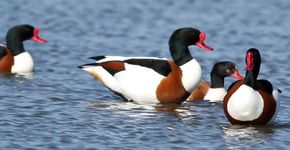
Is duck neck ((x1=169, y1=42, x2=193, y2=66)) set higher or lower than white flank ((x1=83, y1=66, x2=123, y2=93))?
higher

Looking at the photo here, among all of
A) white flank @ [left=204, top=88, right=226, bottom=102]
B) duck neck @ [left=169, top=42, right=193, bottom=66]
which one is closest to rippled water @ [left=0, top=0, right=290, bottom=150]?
white flank @ [left=204, top=88, right=226, bottom=102]

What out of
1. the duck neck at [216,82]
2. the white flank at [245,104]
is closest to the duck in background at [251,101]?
the white flank at [245,104]

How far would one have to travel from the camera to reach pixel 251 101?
12.1 metres

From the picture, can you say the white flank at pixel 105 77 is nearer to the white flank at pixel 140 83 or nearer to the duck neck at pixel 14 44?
the white flank at pixel 140 83

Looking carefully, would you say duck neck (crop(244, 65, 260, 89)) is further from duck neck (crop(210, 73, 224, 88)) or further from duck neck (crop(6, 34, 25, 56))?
duck neck (crop(6, 34, 25, 56))

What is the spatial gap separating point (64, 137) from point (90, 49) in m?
8.39

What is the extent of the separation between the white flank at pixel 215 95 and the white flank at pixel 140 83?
1.23m

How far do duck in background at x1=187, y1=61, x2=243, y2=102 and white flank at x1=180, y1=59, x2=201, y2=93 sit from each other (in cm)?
82

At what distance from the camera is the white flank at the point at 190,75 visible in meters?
14.2

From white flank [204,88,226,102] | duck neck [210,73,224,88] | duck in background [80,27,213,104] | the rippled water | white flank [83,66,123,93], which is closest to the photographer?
the rippled water

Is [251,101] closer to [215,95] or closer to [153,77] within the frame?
[153,77]

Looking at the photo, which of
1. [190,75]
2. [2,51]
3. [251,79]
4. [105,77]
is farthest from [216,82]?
[2,51]

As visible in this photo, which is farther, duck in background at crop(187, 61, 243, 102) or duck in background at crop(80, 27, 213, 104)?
duck in background at crop(187, 61, 243, 102)

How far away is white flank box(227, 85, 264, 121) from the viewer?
477 inches
